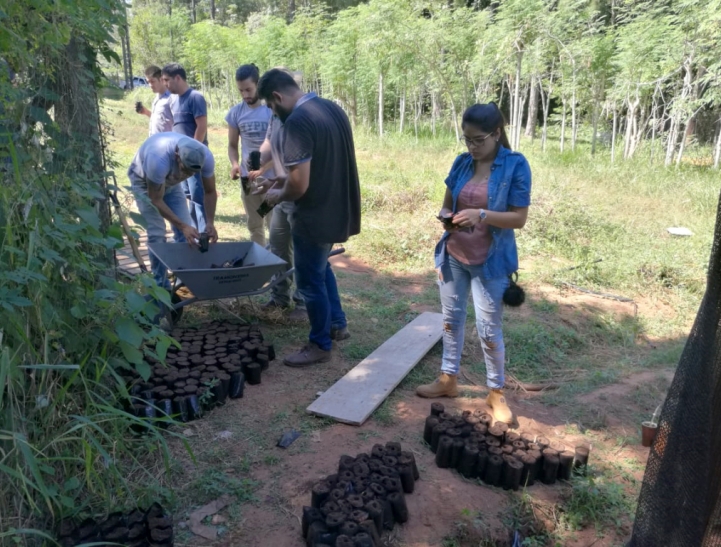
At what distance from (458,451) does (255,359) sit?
176 centimetres

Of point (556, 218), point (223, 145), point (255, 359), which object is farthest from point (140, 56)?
point (255, 359)

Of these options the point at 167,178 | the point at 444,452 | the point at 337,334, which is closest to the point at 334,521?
the point at 444,452

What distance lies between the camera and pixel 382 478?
279 cm

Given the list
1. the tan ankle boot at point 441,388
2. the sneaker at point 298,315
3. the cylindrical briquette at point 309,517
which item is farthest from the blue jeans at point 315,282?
the cylindrical briquette at point 309,517

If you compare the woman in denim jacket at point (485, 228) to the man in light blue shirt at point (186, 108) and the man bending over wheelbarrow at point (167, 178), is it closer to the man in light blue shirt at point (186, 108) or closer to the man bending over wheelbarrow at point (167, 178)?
the man bending over wheelbarrow at point (167, 178)

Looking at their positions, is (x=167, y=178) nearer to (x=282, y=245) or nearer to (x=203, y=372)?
(x=282, y=245)

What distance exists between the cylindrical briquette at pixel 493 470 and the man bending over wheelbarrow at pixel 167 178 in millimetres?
2822

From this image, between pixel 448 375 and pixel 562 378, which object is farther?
pixel 562 378

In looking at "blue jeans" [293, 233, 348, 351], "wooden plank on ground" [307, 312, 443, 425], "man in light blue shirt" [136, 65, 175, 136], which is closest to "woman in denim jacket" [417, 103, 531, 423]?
"wooden plank on ground" [307, 312, 443, 425]

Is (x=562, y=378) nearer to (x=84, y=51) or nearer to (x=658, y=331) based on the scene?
(x=658, y=331)

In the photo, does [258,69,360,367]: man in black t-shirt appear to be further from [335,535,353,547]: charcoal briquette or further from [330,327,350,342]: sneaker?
[335,535,353,547]: charcoal briquette

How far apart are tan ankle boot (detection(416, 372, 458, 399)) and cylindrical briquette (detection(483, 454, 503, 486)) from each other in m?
0.86

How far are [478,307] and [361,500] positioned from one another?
1303 millimetres

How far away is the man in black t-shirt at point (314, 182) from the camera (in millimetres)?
3723
